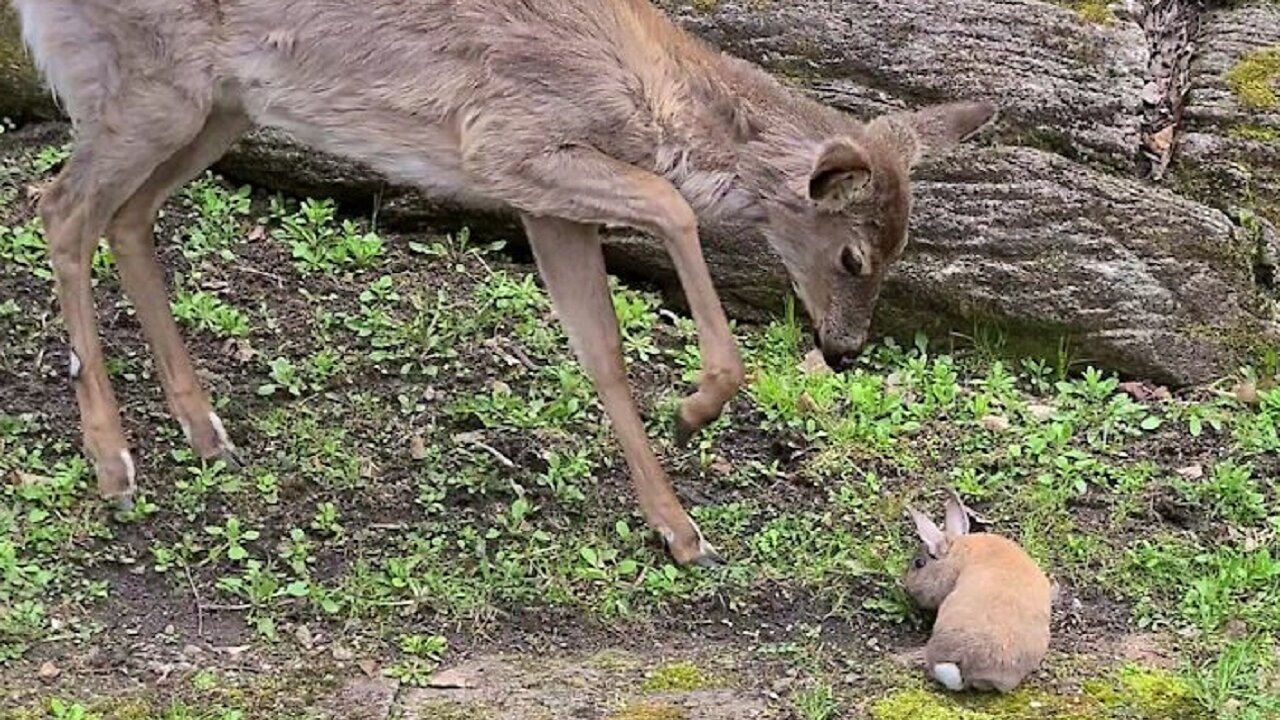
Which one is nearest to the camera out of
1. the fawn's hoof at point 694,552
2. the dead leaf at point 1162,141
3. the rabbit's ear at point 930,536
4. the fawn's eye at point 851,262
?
the rabbit's ear at point 930,536

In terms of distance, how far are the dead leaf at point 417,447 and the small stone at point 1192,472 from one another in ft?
8.65

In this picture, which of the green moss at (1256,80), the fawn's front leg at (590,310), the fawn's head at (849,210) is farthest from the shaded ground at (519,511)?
the green moss at (1256,80)

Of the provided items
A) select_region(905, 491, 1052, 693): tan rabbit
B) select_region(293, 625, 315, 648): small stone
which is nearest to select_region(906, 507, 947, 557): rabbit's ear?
select_region(905, 491, 1052, 693): tan rabbit

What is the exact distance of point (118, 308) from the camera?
6.91 metres

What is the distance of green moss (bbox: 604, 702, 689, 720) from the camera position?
15.5 ft

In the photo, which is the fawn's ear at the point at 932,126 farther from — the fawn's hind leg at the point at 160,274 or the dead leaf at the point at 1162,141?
the fawn's hind leg at the point at 160,274

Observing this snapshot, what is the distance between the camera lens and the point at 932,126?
20.5ft

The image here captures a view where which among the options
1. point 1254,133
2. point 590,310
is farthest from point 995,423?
point 1254,133

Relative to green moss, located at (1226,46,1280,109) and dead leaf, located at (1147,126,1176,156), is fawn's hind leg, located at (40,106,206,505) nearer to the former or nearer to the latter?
dead leaf, located at (1147,126,1176,156)

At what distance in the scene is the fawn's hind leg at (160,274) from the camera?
6203 mm

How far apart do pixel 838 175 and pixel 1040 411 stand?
1.73 meters

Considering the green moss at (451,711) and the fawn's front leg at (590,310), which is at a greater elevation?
the fawn's front leg at (590,310)

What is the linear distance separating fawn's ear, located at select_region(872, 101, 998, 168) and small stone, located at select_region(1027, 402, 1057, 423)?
1123 mm

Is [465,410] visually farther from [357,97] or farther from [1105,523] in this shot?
[1105,523]
